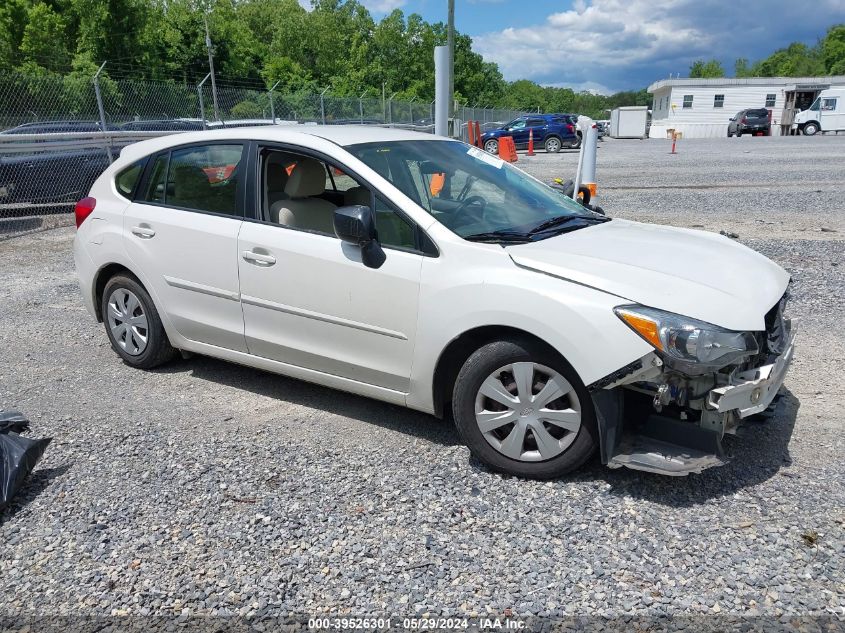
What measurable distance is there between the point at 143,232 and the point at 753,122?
48189mm

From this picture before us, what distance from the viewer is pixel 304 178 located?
435 cm

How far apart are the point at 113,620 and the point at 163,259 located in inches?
101

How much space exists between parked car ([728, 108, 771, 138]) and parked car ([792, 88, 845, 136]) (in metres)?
2.40

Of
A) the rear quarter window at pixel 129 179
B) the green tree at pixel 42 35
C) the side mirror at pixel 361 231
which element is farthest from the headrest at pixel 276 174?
the green tree at pixel 42 35

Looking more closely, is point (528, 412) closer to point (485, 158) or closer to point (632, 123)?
point (485, 158)

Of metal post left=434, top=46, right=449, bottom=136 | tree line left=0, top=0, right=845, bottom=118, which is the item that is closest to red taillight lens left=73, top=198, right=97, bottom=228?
metal post left=434, top=46, right=449, bottom=136

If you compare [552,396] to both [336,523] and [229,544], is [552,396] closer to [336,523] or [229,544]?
[336,523]

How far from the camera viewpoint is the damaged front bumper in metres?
3.00

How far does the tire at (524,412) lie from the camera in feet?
10.5

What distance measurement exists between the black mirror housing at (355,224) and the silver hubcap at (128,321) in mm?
1999

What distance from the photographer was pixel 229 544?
3.00 m

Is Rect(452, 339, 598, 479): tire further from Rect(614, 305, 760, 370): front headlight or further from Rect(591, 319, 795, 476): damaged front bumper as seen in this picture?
Rect(614, 305, 760, 370): front headlight

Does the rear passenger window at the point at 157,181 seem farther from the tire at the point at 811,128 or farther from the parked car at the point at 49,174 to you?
the tire at the point at 811,128

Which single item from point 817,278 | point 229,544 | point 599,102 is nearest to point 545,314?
point 229,544
